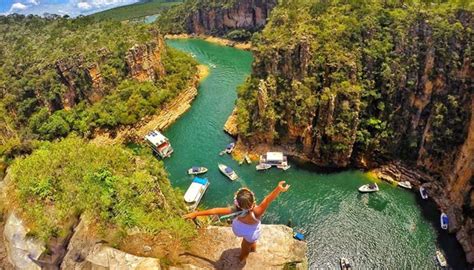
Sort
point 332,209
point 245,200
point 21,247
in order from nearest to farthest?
point 245,200
point 21,247
point 332,209

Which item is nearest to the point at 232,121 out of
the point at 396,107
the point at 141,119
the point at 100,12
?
the point at 141,119

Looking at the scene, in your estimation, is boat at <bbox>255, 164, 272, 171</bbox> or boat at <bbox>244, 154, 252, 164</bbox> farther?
boat at <bbox>244, 154, 252, 164</bbox>

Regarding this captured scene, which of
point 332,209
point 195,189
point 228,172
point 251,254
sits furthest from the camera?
point 228,172

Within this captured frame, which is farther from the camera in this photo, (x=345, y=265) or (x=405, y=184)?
(x=405, y=184)

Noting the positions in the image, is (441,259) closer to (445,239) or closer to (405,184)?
(445,239)

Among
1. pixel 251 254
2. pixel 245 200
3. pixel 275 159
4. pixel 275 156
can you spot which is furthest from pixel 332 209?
pixel 245 200

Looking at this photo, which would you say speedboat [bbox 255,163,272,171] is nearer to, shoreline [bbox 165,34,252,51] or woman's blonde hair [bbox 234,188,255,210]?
woman's blonde hair [bbox 234,188,255,210]

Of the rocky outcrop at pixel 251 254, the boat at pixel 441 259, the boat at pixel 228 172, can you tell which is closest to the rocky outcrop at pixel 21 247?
the rocky outcrop at pixel 251 254

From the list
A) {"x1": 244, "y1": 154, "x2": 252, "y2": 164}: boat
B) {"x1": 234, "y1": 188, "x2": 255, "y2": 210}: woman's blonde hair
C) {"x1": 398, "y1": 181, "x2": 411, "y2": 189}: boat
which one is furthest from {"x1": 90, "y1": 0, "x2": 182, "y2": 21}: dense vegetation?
{"x1": 234, "y1": 188, "x2": 255, "y2": 210}: woman's blonde hair
